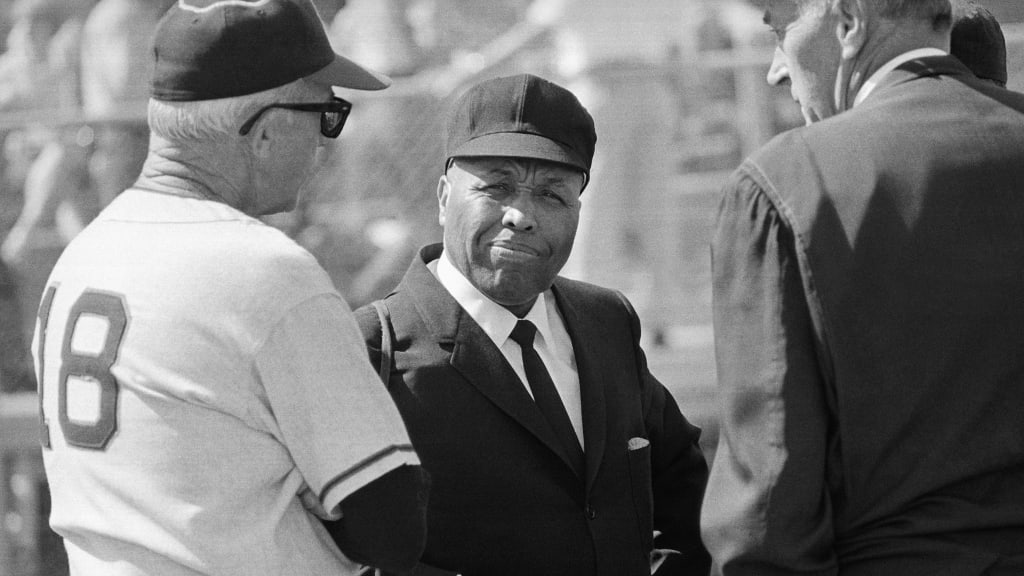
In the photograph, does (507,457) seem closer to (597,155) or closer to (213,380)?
(213,380)

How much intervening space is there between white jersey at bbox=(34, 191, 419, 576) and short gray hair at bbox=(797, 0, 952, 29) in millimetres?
907

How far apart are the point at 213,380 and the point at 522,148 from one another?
976mm

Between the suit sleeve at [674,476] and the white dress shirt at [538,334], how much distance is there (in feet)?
0.64

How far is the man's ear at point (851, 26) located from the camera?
2305mm

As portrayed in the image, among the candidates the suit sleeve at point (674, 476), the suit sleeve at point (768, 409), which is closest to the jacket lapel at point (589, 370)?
the suit sleeve at point (674, 476)

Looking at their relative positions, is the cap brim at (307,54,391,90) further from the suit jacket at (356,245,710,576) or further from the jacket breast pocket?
the jacket breast pocket

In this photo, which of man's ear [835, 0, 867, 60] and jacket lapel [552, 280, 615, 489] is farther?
jacket lapel [552, 280, 615, 489]

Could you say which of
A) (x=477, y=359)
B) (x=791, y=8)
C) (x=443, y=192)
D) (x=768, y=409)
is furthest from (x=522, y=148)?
(x=768, y=409)

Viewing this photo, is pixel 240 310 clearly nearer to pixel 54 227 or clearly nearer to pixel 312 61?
pixel 312 61

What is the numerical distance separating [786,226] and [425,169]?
419 cm

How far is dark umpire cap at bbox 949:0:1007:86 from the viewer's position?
2971mm

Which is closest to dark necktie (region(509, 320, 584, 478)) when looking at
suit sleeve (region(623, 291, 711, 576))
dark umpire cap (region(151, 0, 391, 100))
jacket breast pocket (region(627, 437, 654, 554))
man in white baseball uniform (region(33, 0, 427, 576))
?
jacket breast pocket (region(627, 437, 654, 554))

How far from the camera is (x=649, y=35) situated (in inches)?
227

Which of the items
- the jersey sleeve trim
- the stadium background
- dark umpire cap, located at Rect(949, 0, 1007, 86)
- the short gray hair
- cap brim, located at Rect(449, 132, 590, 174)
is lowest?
the stadium background
